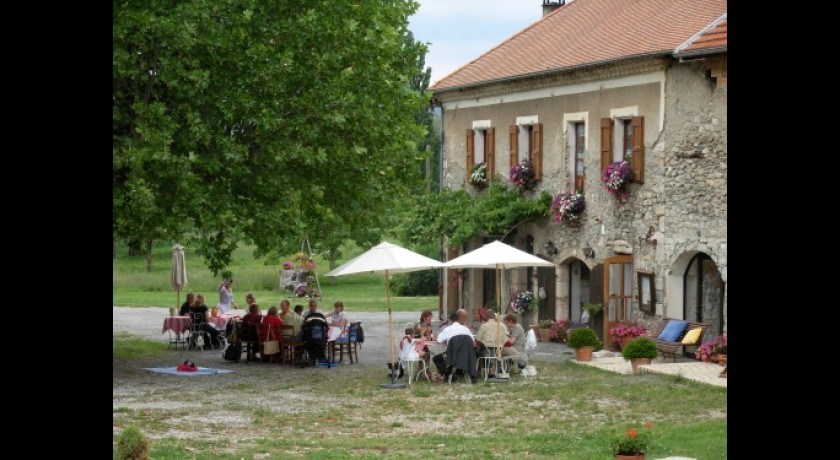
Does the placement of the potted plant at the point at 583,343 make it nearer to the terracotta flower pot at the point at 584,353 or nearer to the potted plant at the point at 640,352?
the terracotta flower pot at the point at 584,353

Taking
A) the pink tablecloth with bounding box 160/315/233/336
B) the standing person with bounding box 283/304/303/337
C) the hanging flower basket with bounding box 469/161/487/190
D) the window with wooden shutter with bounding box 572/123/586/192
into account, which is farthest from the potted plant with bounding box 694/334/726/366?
the hanging flower basket with bounding box 469/161/487/190

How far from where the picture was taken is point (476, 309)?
107ft

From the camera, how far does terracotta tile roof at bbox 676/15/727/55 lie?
2241 cm

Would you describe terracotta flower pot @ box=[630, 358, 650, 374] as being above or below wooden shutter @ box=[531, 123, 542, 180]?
below

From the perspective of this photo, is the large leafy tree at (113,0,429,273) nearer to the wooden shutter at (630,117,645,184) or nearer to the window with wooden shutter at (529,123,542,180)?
the wooden shutter at (630,117,645,184)

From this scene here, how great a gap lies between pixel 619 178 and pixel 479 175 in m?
6.43

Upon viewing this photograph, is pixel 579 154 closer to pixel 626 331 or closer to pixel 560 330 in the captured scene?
pixel 560 330

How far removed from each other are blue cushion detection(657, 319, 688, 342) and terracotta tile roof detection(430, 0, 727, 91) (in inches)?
193

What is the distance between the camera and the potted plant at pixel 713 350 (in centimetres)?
2143

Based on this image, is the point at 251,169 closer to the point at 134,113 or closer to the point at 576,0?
the point at 134,113

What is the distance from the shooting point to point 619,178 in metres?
25.3

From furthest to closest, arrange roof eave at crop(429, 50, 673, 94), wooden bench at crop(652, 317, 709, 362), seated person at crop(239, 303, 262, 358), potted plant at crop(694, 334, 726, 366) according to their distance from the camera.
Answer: roof eave at crop(429, 50, 673, 94) < seated person at crop(239, 303, 262, 358) < wooden bench at crop(652, 317, 709, 362) < potted plant at crop(694, 334, 726, 366)

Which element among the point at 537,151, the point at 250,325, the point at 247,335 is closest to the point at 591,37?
the point at 537,151

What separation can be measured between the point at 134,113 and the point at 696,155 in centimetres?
992
